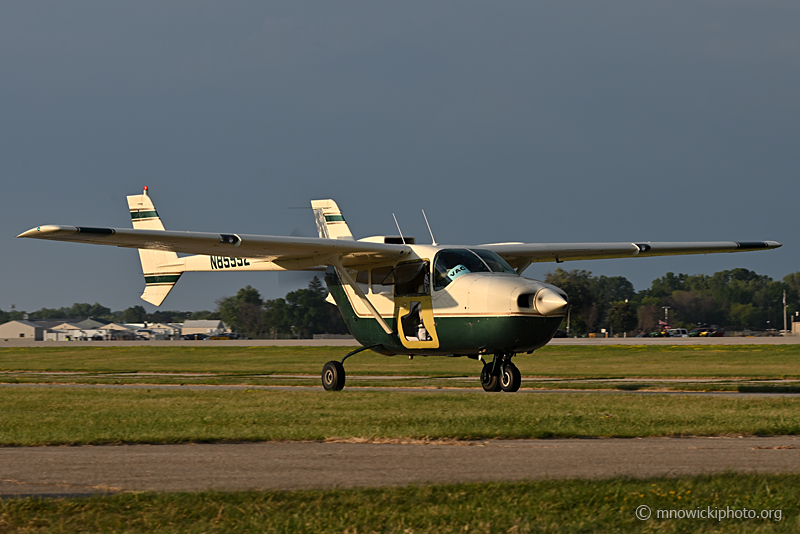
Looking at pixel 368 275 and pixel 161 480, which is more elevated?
pixel 368 275

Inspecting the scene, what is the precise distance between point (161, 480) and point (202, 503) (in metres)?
1.33

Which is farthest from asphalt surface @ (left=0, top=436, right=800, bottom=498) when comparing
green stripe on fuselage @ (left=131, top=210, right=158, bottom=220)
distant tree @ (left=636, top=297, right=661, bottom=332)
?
distant tree @ (left=636, top=297, right=661, bottom=332)

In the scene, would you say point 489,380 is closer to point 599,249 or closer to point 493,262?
point 493,262

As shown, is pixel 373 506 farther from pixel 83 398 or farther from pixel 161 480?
pixel 83 398

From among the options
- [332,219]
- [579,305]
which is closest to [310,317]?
[579,305]

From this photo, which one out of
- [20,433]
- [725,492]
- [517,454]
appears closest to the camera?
[725,492]

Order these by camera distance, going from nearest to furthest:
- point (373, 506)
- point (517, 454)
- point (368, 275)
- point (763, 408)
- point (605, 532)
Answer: point (605, 532)
point (373, 506)
point (517, 454)
point (763, 408)
point (368, 275)

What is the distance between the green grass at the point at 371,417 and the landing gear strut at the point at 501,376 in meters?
2.38

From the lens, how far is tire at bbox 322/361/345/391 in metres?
20.8

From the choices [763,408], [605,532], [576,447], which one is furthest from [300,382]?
[605,532]

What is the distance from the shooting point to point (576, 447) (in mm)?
10109

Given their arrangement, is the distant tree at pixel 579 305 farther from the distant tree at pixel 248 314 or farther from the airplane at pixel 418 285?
the airplane at pixel 418 285

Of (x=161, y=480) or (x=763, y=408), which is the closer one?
(x=161, y=480)

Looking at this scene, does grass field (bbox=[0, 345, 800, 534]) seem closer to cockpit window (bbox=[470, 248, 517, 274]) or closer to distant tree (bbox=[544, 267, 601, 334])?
cockpit window (bbox=[470, 248, 517, 274])
